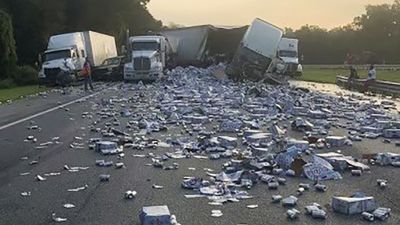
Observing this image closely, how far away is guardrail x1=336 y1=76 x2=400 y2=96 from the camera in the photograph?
32.5 meters

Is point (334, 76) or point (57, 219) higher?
point (57, 219)

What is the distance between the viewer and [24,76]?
1999 inches

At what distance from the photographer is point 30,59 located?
64.2 metres

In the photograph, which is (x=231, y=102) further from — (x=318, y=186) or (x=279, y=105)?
(x=318, y=186)

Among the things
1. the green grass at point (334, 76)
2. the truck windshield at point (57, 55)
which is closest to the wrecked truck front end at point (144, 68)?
the truck windshield at point (57, 55)

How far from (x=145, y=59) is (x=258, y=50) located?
28.4 feet

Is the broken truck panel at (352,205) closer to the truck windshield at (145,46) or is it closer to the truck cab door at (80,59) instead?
the truck windshield at (145,46)

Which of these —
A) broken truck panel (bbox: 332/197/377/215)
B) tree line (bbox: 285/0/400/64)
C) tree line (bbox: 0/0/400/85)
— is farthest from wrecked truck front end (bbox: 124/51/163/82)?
tree line (bbox: 285/0/400/64)

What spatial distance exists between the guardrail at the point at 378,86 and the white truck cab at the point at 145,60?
1248cm

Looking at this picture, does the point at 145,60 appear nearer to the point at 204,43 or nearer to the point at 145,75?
the point at 145,75

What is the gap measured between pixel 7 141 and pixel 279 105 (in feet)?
36.1

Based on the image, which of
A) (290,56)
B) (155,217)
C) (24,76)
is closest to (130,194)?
(155,217)

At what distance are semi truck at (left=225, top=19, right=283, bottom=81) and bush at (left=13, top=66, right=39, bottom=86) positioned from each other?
17.5 meters

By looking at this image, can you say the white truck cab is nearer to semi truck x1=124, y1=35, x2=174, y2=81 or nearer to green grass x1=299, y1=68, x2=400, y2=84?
semi truck x1=124, y1=35, x2=174, y2=81
